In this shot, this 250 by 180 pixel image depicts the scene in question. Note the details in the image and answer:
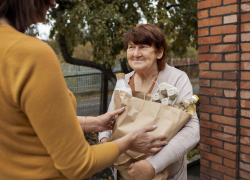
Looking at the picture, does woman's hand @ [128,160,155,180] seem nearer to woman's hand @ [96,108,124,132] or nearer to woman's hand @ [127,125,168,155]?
woman's hand @ [127,125,168,155]

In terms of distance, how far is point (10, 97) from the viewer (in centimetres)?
78

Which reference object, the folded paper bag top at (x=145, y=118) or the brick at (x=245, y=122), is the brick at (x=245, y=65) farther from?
the folded paper bag top at (x=145, y=118)

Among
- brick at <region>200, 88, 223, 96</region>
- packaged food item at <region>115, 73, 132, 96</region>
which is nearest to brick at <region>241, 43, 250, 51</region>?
brick at <region>200, 88, 223, 96</region>

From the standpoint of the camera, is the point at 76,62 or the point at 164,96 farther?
the point at 76,62

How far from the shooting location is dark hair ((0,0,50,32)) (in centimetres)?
83

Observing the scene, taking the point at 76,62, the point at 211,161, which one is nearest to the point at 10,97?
the point at 211,161

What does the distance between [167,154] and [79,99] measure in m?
4.91

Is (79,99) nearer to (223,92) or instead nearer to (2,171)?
(223,92)

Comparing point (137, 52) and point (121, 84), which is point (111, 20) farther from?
point (121, 84)

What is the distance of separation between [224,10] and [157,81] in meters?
1.26


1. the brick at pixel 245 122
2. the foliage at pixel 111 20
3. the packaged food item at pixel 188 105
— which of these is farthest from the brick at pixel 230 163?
the foliage at pixel 111 20

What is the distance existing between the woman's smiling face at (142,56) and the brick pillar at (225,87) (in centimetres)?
101

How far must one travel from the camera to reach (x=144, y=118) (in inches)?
53.0

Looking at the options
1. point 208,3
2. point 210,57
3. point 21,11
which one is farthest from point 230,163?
point 21,11
